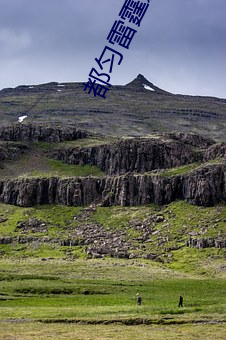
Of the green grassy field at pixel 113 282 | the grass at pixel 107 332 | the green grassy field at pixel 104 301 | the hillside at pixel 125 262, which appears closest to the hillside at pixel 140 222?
the hillside at pixel 125 262

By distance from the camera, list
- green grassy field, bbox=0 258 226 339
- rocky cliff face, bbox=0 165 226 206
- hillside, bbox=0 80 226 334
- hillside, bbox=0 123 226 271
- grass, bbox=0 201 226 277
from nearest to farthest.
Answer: green grassy field, bbox=0 258 226 339 < hillside, bbox=0 80 226 334 < grass, bbox=0 201 226 277 < hillside, bbox=0 123 226 271 < rocky cliff face, bbox=0 165 226 206

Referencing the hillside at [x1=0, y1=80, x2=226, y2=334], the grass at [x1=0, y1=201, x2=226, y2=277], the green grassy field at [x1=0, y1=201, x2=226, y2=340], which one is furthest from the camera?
the grass at [x1=0, y1=201, x2=226, y2=277]

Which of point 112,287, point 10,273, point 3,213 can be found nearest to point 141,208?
point 3,213

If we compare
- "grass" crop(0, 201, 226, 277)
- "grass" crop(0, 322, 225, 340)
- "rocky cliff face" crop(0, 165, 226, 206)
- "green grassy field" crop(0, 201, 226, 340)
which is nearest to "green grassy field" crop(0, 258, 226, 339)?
"grass" crop(0, 322, 225, 340)

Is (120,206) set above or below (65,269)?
above

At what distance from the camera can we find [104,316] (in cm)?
5447

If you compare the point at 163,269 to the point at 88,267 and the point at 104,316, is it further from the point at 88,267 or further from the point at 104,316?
the point at 104,316

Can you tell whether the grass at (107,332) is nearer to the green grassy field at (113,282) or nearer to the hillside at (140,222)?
the green grassy field at (113,282)

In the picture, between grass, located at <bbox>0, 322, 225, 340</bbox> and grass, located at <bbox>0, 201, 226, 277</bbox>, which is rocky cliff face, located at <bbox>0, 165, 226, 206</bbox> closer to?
grass, located at <bbox>0, 201, 226, 277</bbox>

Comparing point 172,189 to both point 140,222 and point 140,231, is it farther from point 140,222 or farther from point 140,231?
point 140,231

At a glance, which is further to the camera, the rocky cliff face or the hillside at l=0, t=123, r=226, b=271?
the rocky cliff face

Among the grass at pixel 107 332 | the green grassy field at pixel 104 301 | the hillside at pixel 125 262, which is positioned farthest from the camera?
the hillside at pixel 125 262

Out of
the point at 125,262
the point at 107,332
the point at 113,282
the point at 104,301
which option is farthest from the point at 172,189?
the point at 107,332

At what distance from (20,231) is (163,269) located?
227ft
